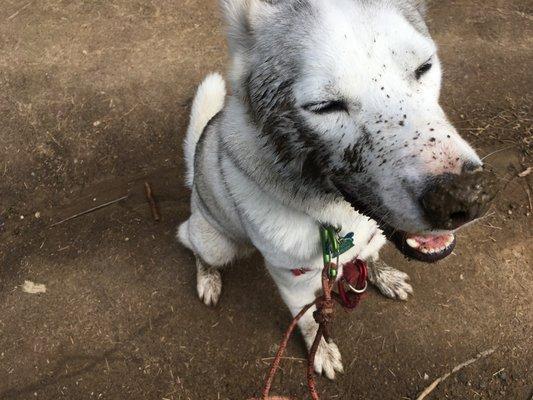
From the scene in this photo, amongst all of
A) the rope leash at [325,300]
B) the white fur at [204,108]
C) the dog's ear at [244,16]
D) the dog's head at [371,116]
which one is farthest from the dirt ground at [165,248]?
the dog's ear at [244,16]

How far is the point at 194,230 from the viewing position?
3.11 meters

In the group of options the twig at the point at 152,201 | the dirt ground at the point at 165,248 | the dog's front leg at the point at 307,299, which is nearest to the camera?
the dog's front leg at the point at 307,299

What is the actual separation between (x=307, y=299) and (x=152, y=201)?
5.34 feet

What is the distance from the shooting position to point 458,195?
1400 millimetres

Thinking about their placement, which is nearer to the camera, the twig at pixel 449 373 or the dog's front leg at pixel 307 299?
the dog's front leg at pixel 307 299

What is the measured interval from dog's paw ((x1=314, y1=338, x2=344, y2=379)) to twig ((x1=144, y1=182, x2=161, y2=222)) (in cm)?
164

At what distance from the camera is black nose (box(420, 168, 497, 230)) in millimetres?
1404

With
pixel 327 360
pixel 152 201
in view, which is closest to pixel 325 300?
pixel 327 360

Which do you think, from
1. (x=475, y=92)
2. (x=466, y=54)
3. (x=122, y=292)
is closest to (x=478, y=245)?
(x=475, y=92)

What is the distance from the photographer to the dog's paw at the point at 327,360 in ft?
9.88

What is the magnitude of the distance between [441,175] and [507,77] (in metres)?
3.29

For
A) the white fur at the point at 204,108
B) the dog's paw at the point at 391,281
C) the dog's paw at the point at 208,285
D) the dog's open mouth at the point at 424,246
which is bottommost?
the dog's paw at the point at 208,285

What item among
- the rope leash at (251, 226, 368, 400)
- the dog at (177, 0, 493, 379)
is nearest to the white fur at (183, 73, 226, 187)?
the dog at (177, 0, 493, 379)

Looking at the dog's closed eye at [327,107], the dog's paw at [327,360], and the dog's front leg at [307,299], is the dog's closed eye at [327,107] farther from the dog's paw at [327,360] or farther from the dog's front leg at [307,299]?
the dog's paw at [327,360]
